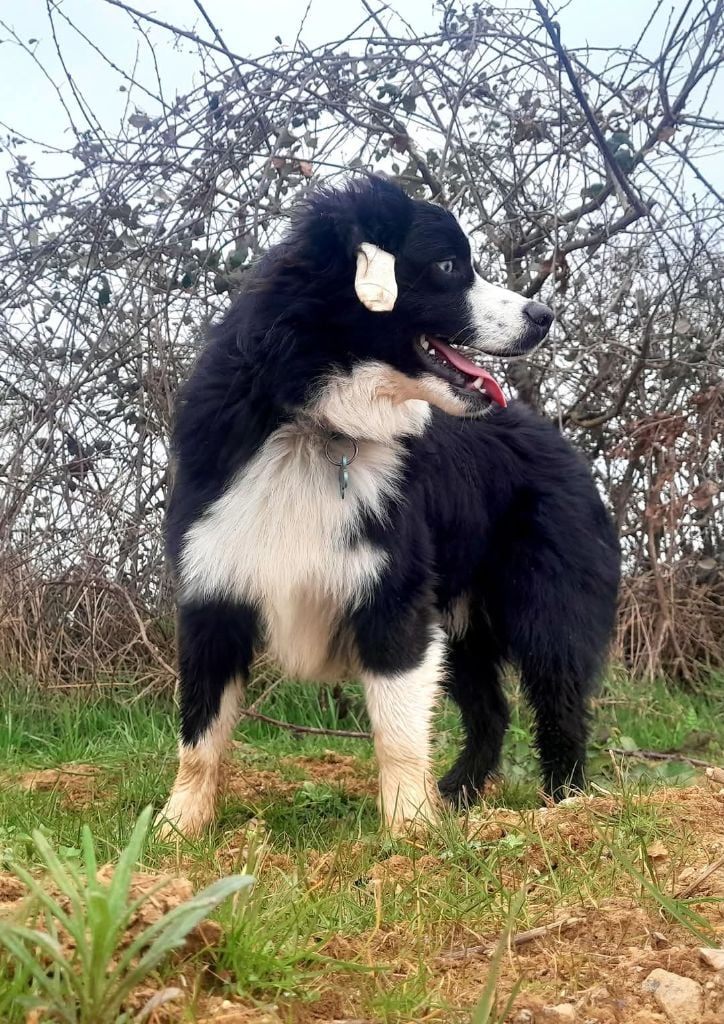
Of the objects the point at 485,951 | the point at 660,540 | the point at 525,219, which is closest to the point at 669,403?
the point at 660,540

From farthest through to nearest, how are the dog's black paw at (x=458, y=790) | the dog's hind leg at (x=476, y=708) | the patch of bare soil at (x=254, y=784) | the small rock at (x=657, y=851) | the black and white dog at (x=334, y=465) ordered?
the dog's hind leg at (x=476, y=708) → the dog's black paw at (x=458, y=790) → the patch of bare soil at (x=254, y=784) → the black and white dog at (x=334, y=465) → the small rock at (x=657, y=851)

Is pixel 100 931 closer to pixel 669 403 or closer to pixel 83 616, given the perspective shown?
pixel 83 616

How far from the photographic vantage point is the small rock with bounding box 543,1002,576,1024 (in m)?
1.39

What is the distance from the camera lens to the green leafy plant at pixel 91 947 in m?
1.18

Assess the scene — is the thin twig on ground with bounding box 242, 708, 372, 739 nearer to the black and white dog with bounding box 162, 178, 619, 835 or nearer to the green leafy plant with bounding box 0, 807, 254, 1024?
the black and white dog with bounding box 162, 178, 619, 835

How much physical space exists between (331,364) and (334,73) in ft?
8.07

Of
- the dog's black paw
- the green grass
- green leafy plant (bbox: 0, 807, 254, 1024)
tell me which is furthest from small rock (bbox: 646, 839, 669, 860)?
the dog's black paw

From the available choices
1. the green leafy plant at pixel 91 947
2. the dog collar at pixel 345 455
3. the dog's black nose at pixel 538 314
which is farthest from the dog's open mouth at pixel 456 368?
the green leafy plant at pixel 91 947

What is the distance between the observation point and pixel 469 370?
311 cm

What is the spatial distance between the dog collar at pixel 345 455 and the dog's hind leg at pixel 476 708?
131cm

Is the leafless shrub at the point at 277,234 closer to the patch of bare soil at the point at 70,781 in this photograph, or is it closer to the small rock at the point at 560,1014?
the patch of bare soil at the point at 70,781

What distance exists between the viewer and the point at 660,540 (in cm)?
580

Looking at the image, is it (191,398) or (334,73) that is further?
(334,73)

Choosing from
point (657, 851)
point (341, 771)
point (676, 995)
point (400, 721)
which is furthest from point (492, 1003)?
point (341, 771)
